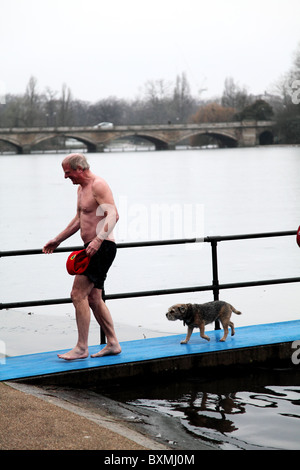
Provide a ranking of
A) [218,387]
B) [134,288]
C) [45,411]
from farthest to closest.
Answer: [134,288], [218,387], [45,411]

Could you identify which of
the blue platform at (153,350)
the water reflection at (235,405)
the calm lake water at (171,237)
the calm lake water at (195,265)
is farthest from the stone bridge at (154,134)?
the water reflection at (235,405)

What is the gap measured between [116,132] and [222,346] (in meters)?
103

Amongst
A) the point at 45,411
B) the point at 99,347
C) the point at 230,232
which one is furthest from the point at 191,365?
the point at 230,232

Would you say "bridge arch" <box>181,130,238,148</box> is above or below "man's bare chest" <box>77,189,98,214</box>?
above

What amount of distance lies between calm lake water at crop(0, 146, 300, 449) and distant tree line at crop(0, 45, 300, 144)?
59901 millimetres

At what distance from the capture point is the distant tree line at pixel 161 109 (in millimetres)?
110000

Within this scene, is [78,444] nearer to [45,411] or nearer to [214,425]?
[45,411]

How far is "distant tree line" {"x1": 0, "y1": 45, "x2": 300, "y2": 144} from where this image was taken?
11000 cm

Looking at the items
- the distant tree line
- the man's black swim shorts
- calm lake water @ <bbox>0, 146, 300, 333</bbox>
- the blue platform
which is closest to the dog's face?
the blue platform

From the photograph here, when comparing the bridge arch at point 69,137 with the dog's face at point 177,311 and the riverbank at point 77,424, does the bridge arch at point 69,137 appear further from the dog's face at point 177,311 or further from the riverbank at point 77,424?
the riverbank at point 77,424

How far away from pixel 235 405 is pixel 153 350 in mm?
995

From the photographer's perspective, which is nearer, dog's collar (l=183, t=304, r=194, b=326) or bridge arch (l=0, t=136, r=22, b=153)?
dog's collar (l=183, t=304, r=194, b=326)

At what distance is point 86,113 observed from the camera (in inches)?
5768

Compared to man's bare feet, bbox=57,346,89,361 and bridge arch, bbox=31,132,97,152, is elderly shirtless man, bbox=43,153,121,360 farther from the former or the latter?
bridge arch, bbox=31,132,97,152
